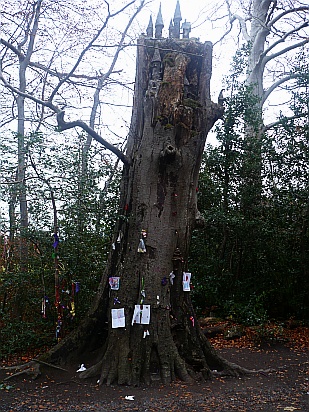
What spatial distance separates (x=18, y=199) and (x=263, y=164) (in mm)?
5418

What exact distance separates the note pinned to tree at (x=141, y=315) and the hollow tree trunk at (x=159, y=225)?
71 mm

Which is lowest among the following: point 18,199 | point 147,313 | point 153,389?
point 153,389

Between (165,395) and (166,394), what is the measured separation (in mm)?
41

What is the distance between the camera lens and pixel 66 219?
7523 mm

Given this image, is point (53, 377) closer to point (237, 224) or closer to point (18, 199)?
point (18, 199)

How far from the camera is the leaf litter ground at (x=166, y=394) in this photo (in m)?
4.96

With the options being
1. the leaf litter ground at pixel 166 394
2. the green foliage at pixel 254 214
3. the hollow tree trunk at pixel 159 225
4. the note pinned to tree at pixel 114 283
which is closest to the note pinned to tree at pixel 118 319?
the hollow tree trunk at pixel 159 225

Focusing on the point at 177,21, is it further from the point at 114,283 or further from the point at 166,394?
the point at 166,394

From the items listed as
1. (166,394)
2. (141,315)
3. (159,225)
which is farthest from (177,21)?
(166,394)

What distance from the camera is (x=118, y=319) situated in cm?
598

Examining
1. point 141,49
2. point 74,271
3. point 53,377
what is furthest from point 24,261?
point 141,49

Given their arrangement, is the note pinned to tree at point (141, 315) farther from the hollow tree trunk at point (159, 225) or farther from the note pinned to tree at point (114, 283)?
the note pinned to tree at point (114, 283)

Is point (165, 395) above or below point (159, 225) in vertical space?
below

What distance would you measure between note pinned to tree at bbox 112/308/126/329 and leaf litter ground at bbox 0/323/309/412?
0.71 m
